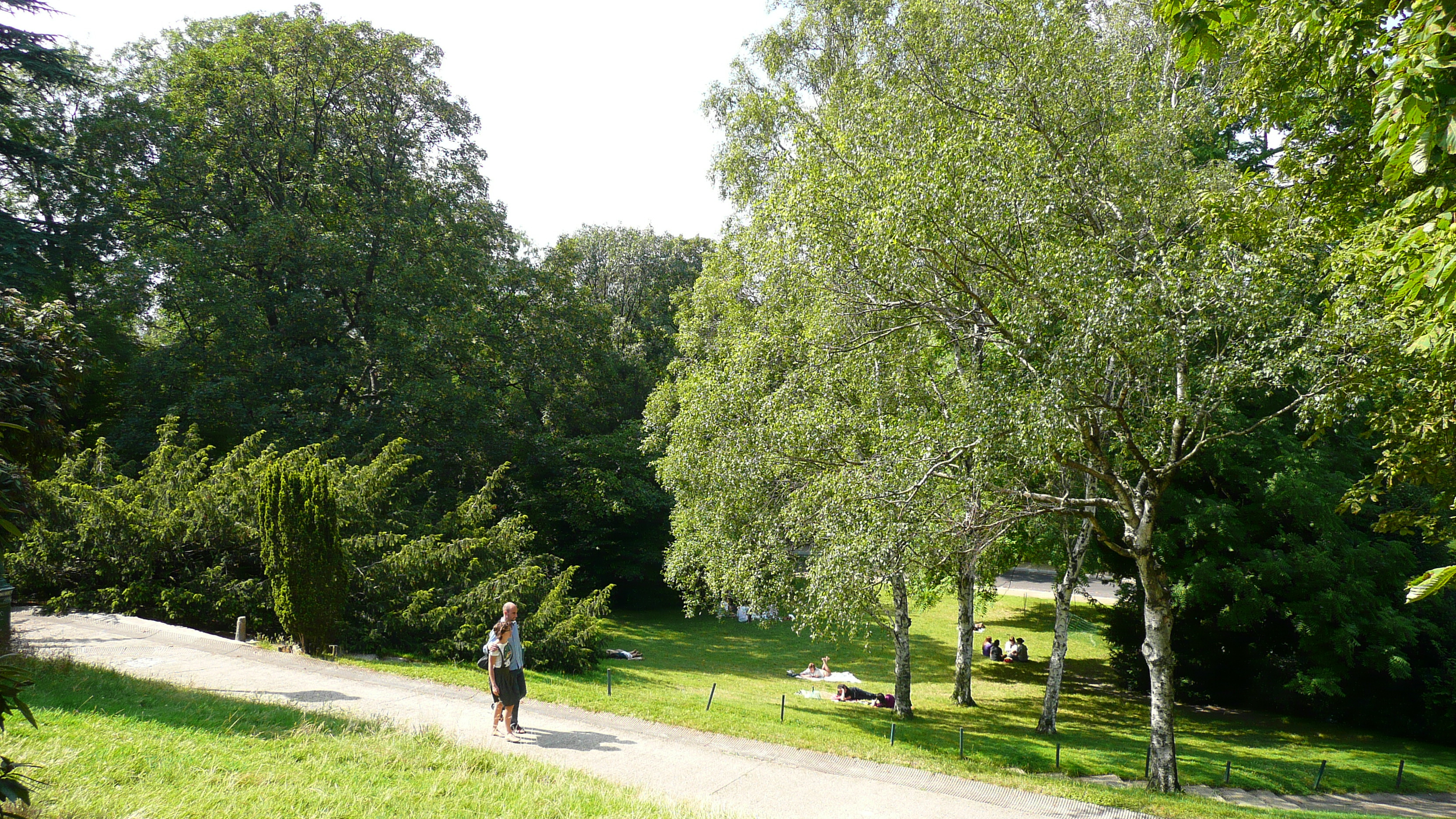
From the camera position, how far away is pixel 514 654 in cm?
930

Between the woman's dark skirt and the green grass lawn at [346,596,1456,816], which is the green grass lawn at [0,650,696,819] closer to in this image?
the woman's dark skirt

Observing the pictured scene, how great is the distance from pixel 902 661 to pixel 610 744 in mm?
7274

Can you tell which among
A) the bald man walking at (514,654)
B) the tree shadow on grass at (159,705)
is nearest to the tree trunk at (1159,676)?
the bald man walking at (514,654)

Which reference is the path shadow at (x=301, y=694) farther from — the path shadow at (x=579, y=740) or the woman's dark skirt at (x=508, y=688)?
the path shadow at (x=579, y=740)

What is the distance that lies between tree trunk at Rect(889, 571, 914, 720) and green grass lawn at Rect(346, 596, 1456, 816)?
1.06 feet

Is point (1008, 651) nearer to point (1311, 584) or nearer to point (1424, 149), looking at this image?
point (1311, 584)

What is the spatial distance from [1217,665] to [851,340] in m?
14.2

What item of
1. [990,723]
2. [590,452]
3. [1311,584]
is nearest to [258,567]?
[590,452]

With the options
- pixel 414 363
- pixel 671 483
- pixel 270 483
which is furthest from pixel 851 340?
pixel 414 363

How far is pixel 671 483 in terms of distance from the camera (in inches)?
659

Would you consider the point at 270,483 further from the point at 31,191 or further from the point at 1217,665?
the point at 1217,665

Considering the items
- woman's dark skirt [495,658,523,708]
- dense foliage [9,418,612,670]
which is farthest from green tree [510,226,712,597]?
woman's dark skirt [495,658,523,708]

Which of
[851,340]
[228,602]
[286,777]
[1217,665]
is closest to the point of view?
[286,777]

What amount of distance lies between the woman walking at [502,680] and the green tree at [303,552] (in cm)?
524
